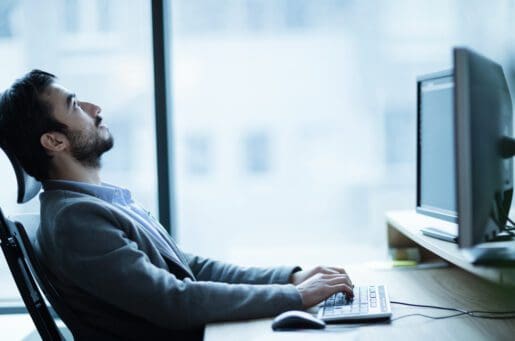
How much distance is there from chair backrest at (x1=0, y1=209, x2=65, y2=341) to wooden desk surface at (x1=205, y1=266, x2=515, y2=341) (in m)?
0.39

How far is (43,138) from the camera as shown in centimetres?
171

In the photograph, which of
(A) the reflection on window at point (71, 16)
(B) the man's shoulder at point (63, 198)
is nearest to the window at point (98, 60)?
(A) the reflection on window at point (71, 16)

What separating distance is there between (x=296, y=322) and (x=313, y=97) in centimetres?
132

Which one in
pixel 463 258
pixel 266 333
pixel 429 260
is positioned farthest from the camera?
pixel 429 260

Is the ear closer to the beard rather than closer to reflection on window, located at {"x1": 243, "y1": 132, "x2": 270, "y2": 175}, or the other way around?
the beard

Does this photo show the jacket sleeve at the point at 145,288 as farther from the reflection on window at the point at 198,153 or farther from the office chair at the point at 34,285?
the reflection on window at the point at 198,153

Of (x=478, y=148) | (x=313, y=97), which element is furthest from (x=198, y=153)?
(x=478, y=148)

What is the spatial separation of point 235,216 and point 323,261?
1.27ft

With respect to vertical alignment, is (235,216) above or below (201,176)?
below

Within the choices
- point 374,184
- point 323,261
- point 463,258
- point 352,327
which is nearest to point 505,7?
point 374,184

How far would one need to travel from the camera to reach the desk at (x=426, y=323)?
1.29m

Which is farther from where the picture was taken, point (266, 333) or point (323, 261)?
Answer: point (323, 261)

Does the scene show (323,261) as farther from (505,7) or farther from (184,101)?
(505,7)

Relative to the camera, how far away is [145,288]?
1429mm
